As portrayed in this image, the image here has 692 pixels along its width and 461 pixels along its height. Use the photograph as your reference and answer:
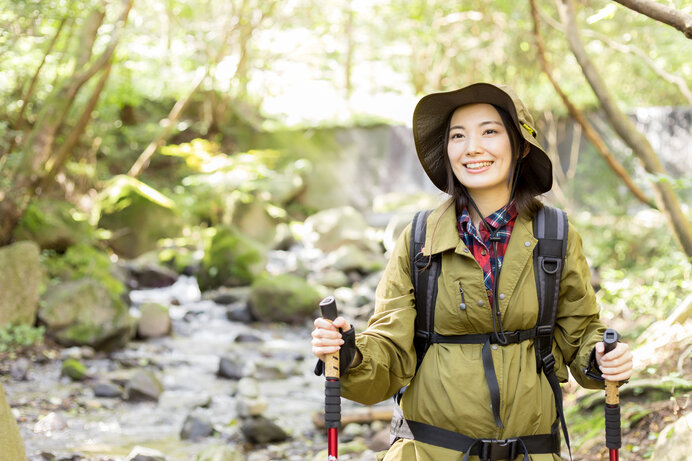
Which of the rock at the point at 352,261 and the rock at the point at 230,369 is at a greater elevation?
the rock at the point at 352,261

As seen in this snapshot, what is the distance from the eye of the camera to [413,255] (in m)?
2.42

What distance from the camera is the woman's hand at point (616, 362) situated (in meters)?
2.14

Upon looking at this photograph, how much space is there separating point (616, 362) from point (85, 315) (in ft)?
25.0

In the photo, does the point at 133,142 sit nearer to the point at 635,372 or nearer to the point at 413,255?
the point at 635,372

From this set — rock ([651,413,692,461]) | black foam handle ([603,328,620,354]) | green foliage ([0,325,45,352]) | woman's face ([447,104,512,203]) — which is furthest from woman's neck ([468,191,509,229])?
green foliage ([0,325,45,352])

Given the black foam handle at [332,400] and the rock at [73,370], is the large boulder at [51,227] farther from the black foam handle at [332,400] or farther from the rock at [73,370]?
the black foam handle at [332,400]

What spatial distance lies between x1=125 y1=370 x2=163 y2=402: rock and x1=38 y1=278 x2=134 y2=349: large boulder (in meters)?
1.73

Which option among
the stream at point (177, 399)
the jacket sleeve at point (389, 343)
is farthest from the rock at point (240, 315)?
the jacket sleeve at point (389, 343)

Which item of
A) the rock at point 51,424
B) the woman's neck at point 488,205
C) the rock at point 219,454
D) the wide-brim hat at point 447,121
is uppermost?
the wide-brim hat at point 447,121

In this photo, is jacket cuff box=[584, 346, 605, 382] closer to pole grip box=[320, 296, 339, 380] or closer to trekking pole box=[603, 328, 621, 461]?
trekking pole box=[603, 328, 621, 461]

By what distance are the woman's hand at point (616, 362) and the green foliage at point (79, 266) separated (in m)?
8.26

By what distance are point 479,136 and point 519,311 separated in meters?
0.66

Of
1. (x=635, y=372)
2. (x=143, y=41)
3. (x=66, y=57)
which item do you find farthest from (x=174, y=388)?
(x=143, y=41)

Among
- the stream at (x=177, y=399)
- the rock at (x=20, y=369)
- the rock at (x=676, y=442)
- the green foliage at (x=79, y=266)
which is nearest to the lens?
the rock at (x=676, y=442)
